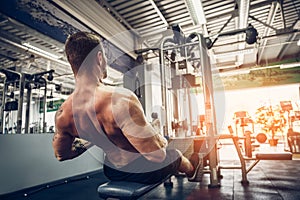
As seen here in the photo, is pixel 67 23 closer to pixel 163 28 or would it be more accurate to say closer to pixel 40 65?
pixel 163 28

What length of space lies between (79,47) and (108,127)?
420 mm

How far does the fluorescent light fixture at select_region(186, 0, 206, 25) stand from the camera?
10.8ft

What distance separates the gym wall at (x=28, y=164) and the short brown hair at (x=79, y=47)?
2353mm

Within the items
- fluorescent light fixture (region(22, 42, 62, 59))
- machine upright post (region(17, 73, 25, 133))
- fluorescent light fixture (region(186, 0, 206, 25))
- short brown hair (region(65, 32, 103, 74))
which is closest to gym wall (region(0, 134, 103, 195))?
machine upright post (region(17, 73, 25, 133))

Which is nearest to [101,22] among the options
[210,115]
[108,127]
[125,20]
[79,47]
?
[125,20]

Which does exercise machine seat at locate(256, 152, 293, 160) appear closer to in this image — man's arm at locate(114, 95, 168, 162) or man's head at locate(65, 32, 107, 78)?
man's arm at locate(114, 95, 168, 162)

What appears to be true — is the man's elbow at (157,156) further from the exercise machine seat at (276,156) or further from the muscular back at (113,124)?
the exercise machine seat at (276,156)

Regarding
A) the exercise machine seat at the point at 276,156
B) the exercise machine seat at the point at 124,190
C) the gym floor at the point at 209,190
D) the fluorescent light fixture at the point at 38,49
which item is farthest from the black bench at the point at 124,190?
the fluorescent light fixture at the point at 38,49

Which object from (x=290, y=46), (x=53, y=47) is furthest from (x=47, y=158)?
(x=290, y=46)

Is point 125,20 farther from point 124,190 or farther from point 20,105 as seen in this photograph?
point 124,190

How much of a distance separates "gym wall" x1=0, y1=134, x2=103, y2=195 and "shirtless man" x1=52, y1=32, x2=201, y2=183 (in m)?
2.17

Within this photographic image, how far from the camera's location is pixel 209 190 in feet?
7.79

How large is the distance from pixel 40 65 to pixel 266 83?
757 cm

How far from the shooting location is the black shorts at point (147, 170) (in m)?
0.92
